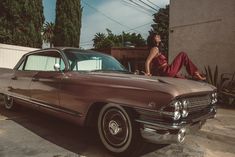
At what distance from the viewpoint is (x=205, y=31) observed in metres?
11.0

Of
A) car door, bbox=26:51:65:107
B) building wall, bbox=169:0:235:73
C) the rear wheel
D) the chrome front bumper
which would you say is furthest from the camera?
building wall, bbox=169:0:235:73

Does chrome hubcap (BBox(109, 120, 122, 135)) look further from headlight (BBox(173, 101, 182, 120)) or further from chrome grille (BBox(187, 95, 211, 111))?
chrome grille (BBox(187, 95, 211, 111))

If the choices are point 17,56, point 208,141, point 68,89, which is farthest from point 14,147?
point 17,56

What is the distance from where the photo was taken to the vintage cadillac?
3.21 m

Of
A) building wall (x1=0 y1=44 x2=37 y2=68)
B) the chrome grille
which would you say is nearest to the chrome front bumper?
the chrome grille

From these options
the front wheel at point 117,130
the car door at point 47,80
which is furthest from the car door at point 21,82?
the front wheel at point 117,130

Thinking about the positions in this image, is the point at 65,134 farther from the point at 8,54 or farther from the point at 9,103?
the point at 8,54

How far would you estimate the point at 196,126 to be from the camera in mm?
3600

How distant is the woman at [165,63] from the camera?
211 inches

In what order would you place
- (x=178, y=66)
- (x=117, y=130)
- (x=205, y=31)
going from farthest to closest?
(x=205, y=31) < (x=178, y=66) < (x=117, y=130)

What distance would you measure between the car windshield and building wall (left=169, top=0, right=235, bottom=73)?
246 inches

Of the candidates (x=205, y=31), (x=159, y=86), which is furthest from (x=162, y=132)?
(x=205, y=31)

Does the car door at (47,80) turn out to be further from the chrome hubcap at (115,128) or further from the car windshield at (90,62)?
the chrome hubcap at (115,128)

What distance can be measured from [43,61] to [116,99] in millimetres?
2412
